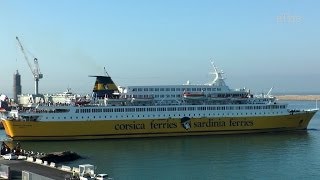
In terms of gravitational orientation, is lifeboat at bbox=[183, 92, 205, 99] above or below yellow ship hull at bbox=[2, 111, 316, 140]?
above

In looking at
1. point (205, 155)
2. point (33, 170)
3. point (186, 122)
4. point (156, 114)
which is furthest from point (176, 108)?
point (33, 170)

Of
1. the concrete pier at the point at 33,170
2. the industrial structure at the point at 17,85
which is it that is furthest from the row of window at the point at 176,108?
the industrial structure at the point at 17,85

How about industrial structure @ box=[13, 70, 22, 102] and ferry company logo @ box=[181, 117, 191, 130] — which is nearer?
ferry company logo @ box=[181, 117, 191, 130]

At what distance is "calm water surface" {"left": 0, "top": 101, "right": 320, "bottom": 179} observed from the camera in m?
27.1

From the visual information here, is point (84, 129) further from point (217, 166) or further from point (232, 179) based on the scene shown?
point (232, 179)

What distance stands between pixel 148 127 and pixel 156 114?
142cm

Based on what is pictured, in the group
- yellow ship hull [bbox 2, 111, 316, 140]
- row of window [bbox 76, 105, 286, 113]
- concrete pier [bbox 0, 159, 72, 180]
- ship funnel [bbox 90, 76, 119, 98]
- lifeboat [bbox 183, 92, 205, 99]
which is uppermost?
ship funnel [bbox 90, 76, 119, 98]

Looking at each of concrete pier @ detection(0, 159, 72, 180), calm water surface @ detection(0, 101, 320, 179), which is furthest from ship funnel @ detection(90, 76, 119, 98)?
concrete pier @ detection(0, 159, 72, 180)

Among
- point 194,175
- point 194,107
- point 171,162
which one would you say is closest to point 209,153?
point 171,162

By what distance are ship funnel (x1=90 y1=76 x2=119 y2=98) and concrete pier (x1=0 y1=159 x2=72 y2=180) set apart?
21.6 m

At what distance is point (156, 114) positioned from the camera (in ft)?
147

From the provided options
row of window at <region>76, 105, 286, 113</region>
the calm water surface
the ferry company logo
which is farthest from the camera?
the ferry company logo

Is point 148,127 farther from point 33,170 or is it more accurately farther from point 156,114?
point 33,170

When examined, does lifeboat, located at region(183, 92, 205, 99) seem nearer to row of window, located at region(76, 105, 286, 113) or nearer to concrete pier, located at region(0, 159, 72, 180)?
row of window, located at region(76, 105, 286, 113)
